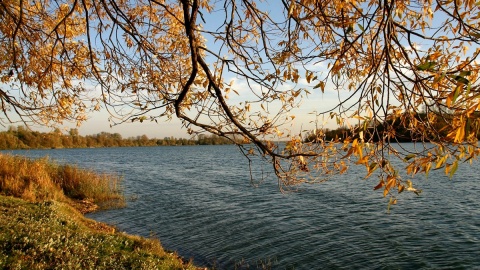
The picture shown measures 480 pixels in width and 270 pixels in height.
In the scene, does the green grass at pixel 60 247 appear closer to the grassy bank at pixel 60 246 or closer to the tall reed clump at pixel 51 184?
the grassy bank at pixel 60 246

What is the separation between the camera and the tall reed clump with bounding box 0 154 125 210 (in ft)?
52.3

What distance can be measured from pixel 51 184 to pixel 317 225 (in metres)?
12.5

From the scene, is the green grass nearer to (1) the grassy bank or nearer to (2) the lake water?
(1) the grassy bank

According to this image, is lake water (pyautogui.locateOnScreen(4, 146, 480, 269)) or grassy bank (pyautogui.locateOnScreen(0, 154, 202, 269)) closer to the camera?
grassy bank (pyautogui.locateOnScreen(0, 154, 202, 269))

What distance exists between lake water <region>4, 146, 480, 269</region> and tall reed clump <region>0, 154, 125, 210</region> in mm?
1799

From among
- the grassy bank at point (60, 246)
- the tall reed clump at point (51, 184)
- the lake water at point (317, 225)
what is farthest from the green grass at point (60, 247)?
the tall reed clump at point (51, 184)

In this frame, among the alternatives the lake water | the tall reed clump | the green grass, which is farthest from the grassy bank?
the tall reed clump

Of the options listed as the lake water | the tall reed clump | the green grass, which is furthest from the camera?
the tall reed clump

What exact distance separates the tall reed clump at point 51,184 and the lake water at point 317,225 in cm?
180

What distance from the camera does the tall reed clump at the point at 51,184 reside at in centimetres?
1595

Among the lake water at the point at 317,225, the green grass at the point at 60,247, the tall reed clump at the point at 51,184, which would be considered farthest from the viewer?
the tall reed clump at the point at 51,184

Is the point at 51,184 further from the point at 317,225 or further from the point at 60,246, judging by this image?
the point at 60,246

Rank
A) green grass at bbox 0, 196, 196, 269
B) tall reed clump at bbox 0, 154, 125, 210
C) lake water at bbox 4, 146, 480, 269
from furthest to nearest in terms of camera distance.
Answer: tall reed clump at bbox 0, 154, 125, 210 < lake water at bbox 4, 146, 480, 269 < green grass at bbox 0, 196, 196, 269

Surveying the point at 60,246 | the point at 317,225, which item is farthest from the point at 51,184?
the point at 60,246
